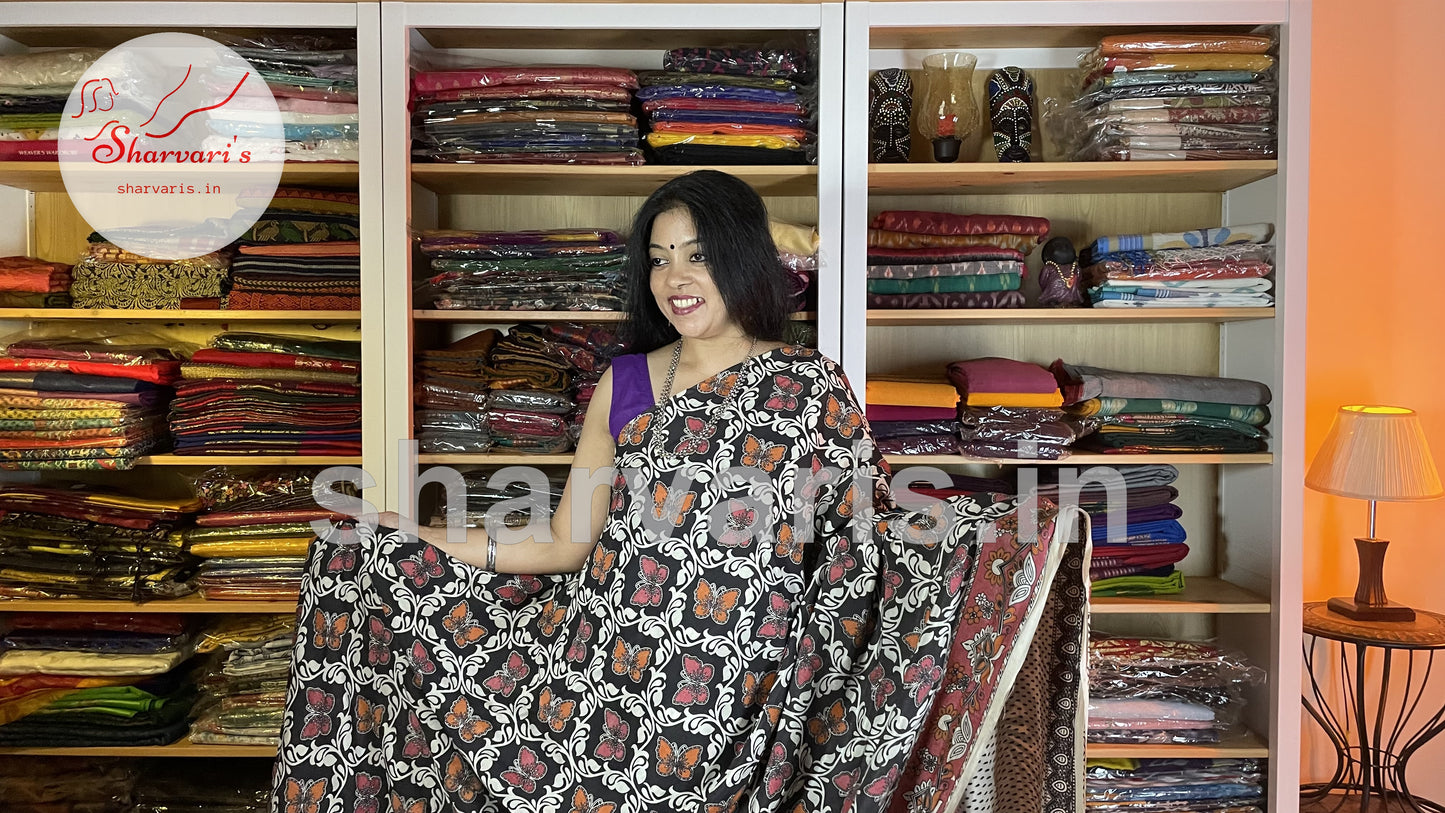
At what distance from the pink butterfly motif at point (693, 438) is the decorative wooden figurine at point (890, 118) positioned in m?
1.06

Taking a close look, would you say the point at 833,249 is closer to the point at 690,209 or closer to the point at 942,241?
the point at 942,241

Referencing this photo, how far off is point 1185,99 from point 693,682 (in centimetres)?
183

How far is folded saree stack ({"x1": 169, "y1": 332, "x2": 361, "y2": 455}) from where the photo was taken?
260 cm

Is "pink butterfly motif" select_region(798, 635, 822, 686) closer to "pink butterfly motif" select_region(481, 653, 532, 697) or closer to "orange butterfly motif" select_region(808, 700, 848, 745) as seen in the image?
"orange butterfly motif" select_region(808, 700, 848, 745)

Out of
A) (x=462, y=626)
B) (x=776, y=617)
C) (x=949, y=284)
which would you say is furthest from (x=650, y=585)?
(x=949, y=284)

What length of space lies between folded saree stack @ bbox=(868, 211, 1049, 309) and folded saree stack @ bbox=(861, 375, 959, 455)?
0.20 m

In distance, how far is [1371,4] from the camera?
285cm

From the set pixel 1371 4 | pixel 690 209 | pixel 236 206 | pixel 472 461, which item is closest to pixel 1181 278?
pixel 1371 4

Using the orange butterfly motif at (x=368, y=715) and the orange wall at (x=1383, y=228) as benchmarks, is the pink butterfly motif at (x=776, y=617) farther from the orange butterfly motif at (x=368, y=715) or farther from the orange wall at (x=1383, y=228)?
the orange wall at (x=1383, y=228)

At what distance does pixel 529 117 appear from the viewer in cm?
253

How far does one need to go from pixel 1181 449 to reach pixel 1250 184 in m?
0.69

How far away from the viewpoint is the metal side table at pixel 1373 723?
104 inches

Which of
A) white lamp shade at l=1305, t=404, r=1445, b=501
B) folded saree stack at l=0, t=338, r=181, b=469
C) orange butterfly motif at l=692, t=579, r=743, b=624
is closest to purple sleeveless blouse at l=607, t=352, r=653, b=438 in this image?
orange butterfly motif at l=692, t=579, r=743, b=624

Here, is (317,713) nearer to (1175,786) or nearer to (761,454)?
(761,454)
